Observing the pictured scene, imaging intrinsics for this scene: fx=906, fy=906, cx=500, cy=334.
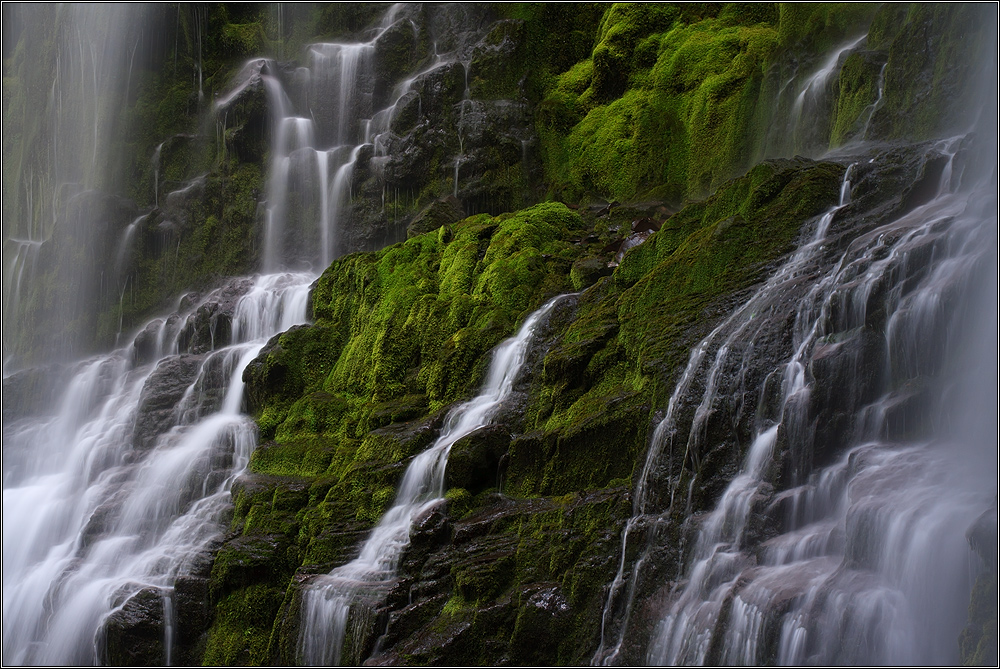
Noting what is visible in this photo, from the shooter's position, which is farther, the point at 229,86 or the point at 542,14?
the point at 229,86

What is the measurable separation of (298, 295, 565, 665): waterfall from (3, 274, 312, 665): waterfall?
2493 millimetres

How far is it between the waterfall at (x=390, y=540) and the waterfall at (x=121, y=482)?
2.49 metres

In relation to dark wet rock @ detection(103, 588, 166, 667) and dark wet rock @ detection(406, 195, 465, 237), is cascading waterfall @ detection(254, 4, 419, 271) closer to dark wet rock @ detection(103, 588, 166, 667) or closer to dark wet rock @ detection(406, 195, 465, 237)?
dark wet rock @ detection(406, 195, 465, 237)

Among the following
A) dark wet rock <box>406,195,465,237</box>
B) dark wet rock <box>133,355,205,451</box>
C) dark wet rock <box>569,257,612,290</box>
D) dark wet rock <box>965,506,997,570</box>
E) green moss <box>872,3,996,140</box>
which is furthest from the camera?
dark wet rock <box>406,195,465,237</box>

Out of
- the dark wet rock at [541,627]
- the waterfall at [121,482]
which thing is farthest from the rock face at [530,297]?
the waterfall at [121,482]

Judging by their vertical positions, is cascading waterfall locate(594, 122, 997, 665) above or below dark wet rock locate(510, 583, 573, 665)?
above

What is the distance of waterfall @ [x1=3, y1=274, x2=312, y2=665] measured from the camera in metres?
11.9

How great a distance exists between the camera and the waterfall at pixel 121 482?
470 inches

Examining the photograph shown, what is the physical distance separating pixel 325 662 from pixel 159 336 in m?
14.1

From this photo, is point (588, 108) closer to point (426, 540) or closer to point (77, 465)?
point (77, 465)

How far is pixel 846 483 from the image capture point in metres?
7.73

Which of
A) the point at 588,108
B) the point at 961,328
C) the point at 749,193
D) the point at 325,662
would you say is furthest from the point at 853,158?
the point at 588,108

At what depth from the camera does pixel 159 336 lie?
21.7m

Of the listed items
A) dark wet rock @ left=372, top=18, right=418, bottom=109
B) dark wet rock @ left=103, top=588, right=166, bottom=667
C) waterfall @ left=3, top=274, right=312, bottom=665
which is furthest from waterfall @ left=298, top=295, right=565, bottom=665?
dark wet rock @ left=372, top=18, right=418, bottom=109
